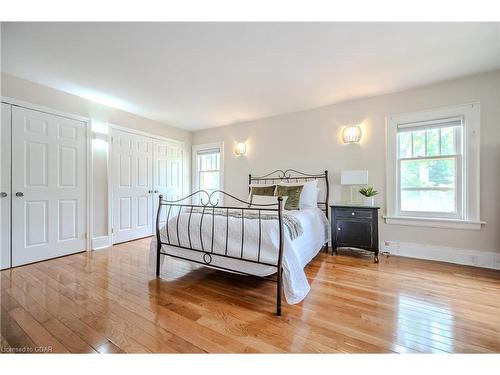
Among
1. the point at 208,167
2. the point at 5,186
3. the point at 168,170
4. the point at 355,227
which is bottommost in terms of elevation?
the point at 355,227

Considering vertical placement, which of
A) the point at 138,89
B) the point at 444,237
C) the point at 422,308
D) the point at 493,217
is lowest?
the point at 422,308

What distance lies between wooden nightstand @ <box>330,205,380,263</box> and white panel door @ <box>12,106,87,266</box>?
12.6 feet

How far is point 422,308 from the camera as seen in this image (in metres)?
1.77

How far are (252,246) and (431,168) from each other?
2.78 metres

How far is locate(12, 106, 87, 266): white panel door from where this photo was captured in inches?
107

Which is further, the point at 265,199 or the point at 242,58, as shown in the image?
the point at 265,199

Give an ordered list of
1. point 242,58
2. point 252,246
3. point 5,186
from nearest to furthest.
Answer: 1. point 252,246
2. point 242,58
3. point 5,186

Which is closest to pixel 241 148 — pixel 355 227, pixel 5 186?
pixel 355 227

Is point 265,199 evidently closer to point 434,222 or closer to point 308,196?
point 308,196

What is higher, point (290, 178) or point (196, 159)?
point (196, 159)

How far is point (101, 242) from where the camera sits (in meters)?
3.54
